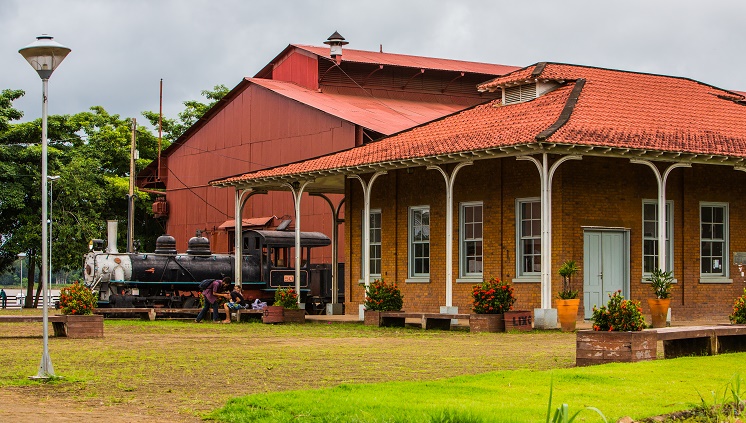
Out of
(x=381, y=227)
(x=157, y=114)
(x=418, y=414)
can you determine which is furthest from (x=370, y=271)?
(x=157, y=114)

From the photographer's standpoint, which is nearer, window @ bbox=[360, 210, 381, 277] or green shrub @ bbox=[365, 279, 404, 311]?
green shrub @ bbox=[365, 279, 404, 311]

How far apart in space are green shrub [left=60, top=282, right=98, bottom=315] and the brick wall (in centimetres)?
819

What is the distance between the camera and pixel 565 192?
23641mm

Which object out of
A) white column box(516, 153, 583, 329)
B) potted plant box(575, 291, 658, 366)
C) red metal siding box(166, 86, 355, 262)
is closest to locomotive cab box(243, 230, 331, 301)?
red metal siding box(166, 86, 355, 262)

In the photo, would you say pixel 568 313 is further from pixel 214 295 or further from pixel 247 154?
pixel 247 154

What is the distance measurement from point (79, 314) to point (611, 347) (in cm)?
1166

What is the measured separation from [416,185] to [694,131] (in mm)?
6504

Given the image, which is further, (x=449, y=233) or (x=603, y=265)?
(x=449, y=233)

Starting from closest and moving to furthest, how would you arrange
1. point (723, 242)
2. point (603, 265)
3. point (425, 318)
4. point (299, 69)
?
point (603, 265), point (425, 318), point (723, 242), point (299, 69)

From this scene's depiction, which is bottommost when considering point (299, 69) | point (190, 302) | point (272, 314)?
point (272, 314)

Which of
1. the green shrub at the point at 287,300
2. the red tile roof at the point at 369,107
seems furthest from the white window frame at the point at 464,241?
the red tile roof at the point at 369,107

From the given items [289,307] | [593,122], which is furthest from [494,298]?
[289,307]

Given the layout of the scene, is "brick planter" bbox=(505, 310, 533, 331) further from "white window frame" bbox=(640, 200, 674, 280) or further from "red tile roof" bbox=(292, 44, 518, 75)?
"red tile roof" bbox=(292, 44, 518, 75)

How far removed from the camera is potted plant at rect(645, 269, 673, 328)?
74.7ft
